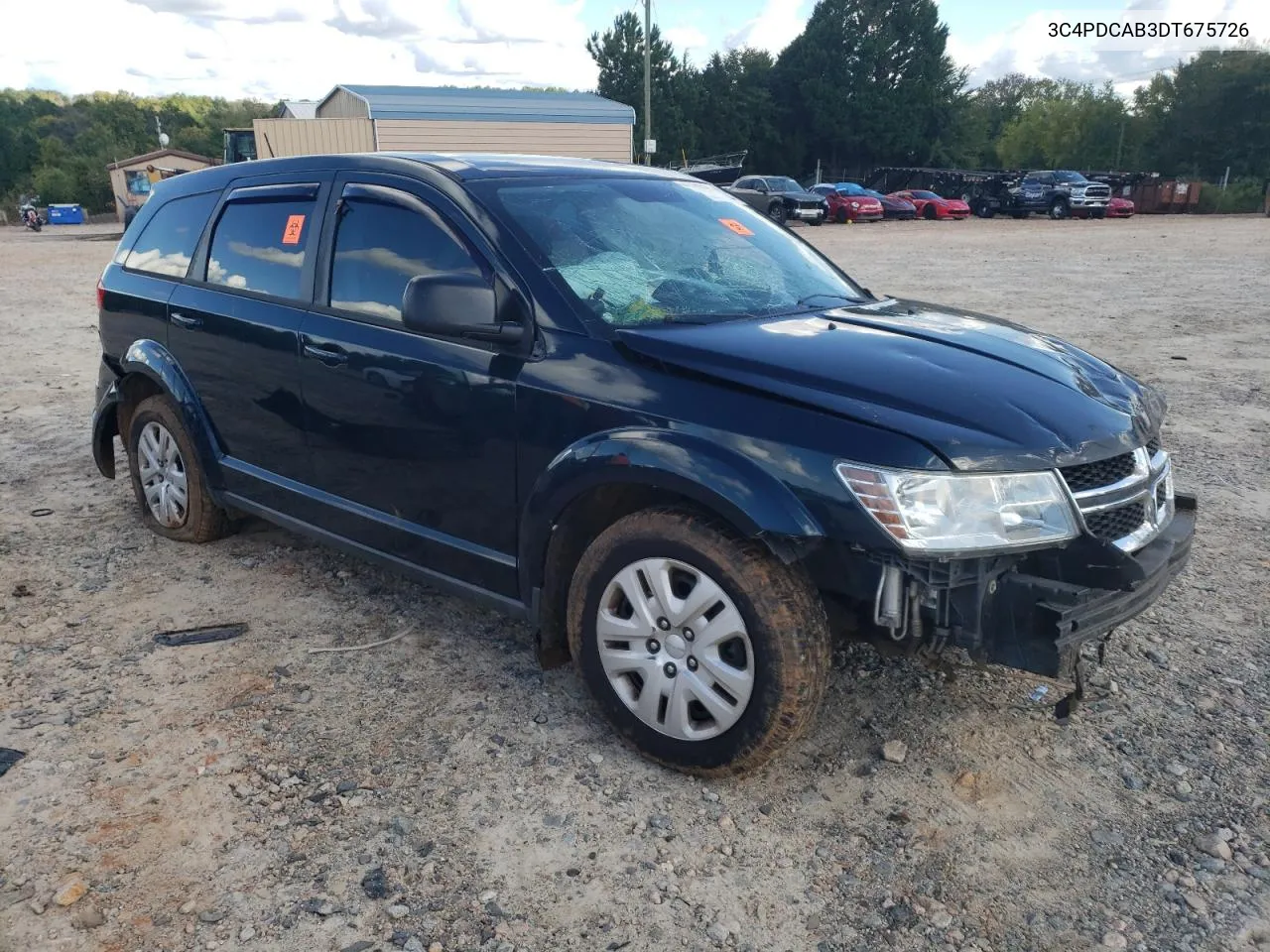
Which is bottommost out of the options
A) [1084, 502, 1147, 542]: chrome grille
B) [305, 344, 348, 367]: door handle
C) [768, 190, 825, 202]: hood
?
[1084, 502, 1147, 542]: chrome grille

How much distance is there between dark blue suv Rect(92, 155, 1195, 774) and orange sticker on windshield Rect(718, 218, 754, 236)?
27 mm

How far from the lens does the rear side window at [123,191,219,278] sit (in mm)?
4734

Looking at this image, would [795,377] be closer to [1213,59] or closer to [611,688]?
[611,688]

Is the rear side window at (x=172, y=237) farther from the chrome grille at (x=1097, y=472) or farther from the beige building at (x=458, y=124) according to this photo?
the beige building at (x=458, y=124)

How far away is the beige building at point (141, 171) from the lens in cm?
4112

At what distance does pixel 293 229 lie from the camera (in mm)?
4113

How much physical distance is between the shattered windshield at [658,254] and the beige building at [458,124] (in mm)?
30002

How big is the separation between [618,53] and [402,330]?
2662 inches

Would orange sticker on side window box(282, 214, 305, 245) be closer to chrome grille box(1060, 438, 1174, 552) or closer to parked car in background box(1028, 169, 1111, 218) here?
chrome grille box(1060, 438, 1174, 552)

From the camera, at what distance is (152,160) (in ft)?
148

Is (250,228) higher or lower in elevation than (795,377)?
higher

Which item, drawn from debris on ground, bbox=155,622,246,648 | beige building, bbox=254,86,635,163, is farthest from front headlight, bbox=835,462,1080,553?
beige building, bbox=254,86,635,163

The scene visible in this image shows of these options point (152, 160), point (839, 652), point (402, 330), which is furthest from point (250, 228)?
point (152, 160)

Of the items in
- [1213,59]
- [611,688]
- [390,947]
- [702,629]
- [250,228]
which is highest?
[1213,59]
